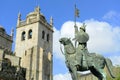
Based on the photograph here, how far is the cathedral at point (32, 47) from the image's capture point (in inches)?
2549

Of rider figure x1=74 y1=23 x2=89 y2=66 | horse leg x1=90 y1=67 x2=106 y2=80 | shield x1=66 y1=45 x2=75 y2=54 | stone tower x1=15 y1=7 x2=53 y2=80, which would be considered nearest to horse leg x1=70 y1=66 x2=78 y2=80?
rider figure x1=74 y1=23 x2=89 y2=66

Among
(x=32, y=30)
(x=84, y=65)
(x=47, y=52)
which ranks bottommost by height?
(x=84, y=65)

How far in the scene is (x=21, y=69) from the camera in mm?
63500

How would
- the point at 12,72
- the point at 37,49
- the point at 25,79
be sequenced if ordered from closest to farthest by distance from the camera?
the point at 12,72, the point at 25,79, the point at 37,49

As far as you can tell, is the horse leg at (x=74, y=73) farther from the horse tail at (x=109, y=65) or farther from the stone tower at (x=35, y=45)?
the stone tower at (x=35, y=45)

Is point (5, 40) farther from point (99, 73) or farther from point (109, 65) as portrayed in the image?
point (99, 73)

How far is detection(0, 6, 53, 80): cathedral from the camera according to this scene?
2549 inches

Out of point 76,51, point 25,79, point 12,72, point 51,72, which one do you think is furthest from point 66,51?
point 51,72

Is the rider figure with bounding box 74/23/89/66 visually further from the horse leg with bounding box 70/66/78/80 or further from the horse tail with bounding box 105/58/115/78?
the horse tail with bounding box 105/58/115/78

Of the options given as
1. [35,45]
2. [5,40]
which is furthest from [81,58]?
[5,40]

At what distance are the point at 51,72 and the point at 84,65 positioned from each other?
54827mm

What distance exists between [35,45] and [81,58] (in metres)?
53.2

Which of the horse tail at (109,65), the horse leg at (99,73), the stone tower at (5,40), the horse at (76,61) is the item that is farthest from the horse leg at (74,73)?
the stone tower at (5,40)

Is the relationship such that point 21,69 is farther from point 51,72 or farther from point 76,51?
point 76,51
